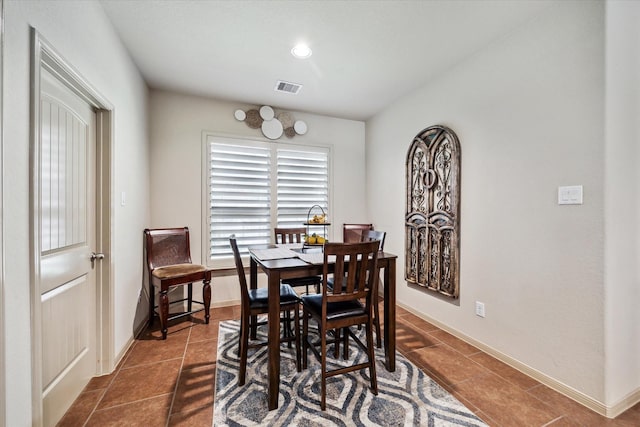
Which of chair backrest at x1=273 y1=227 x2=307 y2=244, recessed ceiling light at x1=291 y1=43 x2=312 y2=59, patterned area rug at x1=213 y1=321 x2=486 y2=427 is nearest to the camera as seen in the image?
patterned area rug at x1=213 y1=321 x2=486 y2=427

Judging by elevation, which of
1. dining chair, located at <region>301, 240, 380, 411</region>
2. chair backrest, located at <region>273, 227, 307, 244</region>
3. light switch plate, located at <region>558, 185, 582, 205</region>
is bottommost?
dining chair, located at <region>301, 240, 380, 411</region>

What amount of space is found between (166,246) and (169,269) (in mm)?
334

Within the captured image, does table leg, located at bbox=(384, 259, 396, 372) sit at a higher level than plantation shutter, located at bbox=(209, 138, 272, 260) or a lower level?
lower

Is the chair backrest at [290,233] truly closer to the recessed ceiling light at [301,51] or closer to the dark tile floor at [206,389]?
the dark tile floor at [206,389]

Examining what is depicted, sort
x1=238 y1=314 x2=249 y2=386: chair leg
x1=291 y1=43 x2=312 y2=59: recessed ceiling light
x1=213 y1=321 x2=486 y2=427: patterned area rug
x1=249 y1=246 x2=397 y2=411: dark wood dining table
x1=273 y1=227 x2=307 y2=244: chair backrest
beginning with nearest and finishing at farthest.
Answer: x1=213 y1=321 x2=486 y2=427: patterned area rug < x1=249 y1=246 x2=397 y2=411: dark wood dining table < x1=238 y1=314 x2=249 y2=386: chair leg < x1=291 y1=43 x2=312 y2=59: recessed ceiling light < x1=273 y1=227 x2=307 y2=244: chair backrest

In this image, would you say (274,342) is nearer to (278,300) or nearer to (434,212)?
(278,300)

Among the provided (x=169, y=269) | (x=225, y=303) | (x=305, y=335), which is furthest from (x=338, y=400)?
(x=225, y=303)

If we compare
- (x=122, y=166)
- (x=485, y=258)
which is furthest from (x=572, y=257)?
(x=122, y=166)

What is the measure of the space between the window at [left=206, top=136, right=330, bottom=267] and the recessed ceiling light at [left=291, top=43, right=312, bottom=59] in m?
1.44

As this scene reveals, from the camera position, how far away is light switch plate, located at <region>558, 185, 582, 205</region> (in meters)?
1.80

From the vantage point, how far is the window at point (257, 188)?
3582 mm

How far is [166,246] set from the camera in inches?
122

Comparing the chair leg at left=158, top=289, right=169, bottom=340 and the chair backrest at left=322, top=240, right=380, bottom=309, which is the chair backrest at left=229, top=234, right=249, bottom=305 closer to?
the chair backrest at left=322, top=240, right=380, bottom=309

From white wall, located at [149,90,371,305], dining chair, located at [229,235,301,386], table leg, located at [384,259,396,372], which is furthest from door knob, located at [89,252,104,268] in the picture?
table leg, located at [384,259,396,372]
